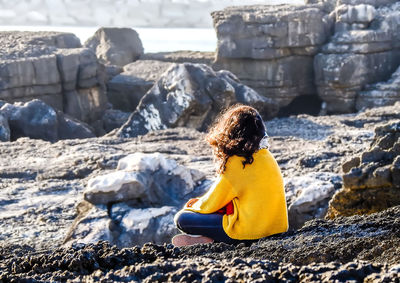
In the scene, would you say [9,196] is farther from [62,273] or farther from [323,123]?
[323,123]

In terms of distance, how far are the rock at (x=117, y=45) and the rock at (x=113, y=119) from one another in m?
4.91

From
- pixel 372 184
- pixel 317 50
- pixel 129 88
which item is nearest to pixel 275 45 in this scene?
pixel 317 50

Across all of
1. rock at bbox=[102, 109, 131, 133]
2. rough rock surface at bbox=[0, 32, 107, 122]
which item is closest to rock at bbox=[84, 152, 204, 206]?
rock at bbox=[102, 109, 131, 133]

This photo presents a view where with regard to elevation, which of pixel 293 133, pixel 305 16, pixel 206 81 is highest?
pixel 305 16

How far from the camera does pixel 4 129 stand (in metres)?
10.8

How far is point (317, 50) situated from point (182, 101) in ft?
20.6

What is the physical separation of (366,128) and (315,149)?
2022 millimetres

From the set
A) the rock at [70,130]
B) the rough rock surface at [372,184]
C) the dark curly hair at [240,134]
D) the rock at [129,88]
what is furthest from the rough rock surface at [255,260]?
the rock at [129,88]

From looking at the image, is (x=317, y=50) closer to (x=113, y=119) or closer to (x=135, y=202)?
(x=113, y=119)

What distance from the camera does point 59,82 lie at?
15.0 metres

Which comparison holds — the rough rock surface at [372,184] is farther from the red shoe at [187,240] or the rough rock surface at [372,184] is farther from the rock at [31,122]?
the rock at [31,122]

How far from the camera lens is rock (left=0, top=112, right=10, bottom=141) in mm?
10625

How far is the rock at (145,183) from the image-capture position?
5.55m

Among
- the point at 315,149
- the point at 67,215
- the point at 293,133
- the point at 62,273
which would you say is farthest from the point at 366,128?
the point at 62,273
